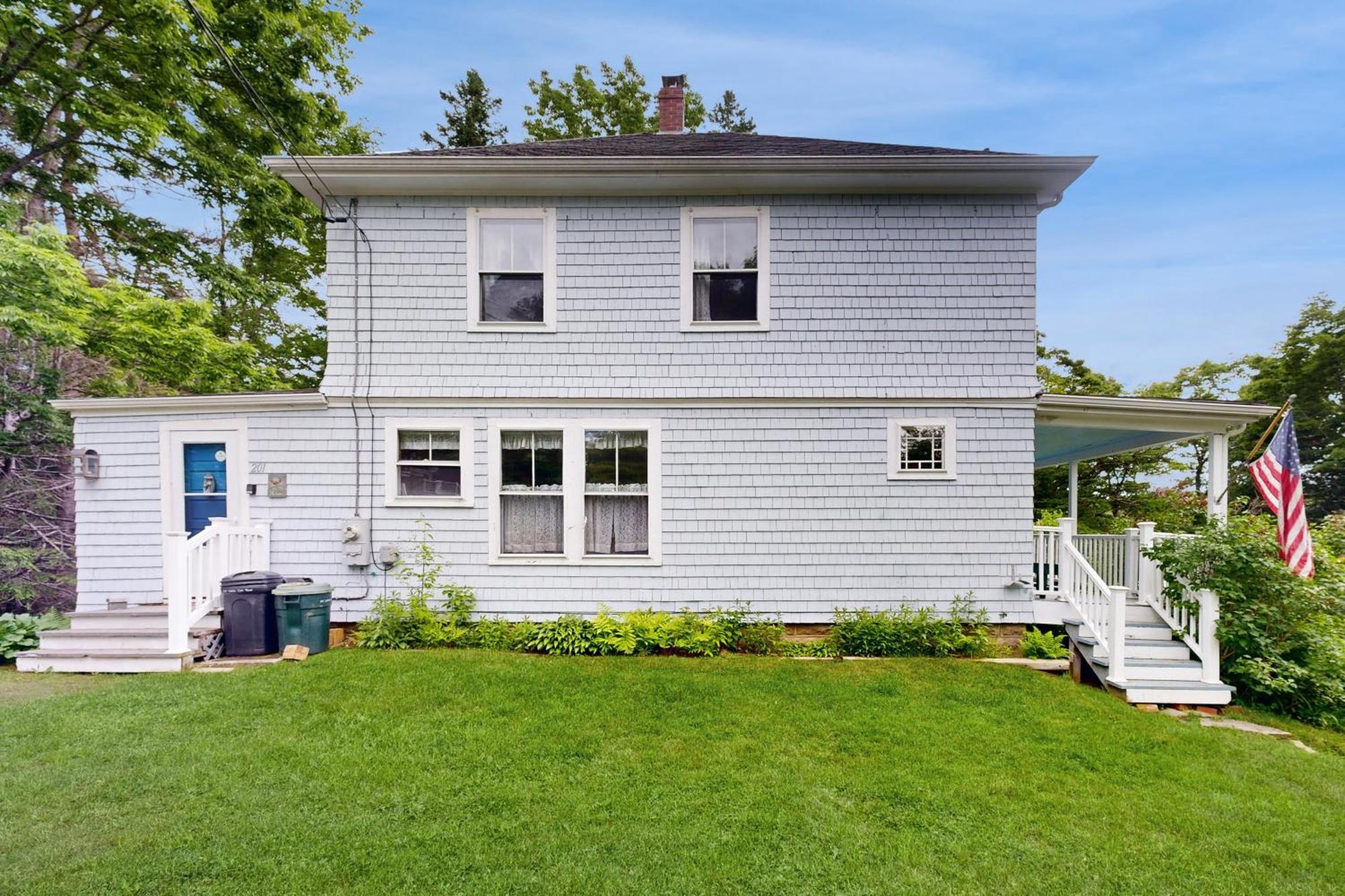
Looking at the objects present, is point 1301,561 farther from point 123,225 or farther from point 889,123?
point 889,123

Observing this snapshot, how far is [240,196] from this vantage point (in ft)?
36.3

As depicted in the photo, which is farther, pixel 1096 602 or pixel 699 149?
pixel 699 149

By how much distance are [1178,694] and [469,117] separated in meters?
20.2

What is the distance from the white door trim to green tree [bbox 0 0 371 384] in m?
5.91

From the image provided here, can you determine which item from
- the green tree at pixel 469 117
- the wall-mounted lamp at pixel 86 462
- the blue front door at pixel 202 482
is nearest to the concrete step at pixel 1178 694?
the blue front door at pixel 202 482

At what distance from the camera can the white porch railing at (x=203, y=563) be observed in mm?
5535

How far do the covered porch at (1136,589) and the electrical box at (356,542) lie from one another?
788 cm

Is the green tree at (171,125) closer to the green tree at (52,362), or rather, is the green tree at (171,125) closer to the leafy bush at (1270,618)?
the green tree at (52,362)

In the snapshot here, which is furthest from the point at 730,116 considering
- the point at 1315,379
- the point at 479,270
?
the point at 1315,379

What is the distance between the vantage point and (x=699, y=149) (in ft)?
24.3

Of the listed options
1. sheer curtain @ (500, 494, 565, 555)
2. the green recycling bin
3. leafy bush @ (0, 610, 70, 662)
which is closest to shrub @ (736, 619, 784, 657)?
sheer curtain @ (500, 494, 565, 555)

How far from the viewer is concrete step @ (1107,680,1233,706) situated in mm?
5309

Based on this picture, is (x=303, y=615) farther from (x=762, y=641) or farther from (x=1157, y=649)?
(x=1157, y=649)

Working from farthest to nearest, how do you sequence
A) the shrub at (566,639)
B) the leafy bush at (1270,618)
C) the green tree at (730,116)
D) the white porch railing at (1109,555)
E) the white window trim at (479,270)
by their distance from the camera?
the green tree at (730,116), the white porch railing at (1109,555), the white window trim at (479,270), the shrub at (566,639), the leafy bush at (1270,618)
